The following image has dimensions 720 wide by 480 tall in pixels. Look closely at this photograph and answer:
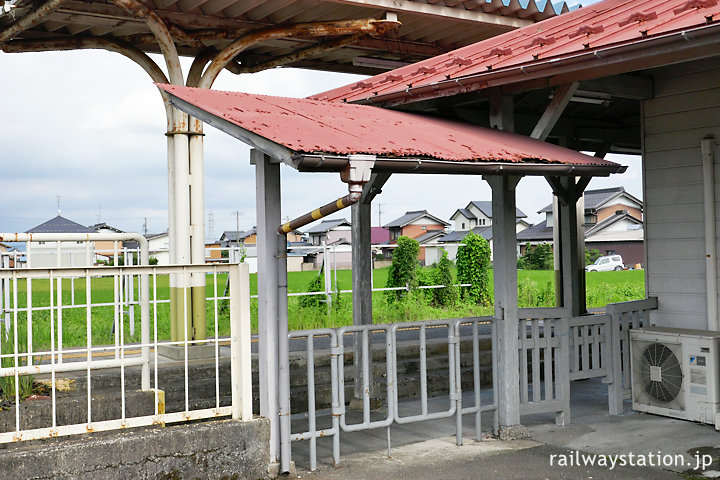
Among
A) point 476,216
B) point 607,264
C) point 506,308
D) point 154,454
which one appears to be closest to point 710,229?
point 506,308

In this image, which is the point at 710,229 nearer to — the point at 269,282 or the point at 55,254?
the point at 269,282

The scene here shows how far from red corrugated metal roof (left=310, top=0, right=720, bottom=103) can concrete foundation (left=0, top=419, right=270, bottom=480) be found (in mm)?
3368

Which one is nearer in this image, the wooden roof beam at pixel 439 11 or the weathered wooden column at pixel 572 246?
the weathered wooden column at pixel 572 246

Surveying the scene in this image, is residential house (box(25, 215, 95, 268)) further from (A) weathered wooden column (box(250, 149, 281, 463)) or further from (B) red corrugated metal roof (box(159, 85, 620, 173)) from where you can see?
(A) weathered wooden column (box(250, 149, 281, 463))

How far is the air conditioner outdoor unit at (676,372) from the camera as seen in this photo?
272 inches

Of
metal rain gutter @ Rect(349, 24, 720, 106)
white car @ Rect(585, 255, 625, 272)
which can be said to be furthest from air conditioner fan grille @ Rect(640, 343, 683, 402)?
white car @ Rect(585, 255, 625, 272)

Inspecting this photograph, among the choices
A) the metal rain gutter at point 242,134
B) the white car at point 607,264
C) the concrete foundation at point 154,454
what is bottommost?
the concrete foundation at point 154,454

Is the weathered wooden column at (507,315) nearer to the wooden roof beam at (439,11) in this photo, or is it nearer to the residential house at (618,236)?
the wooden roof beam at (439,11)

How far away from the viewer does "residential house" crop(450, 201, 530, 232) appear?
69.8 m

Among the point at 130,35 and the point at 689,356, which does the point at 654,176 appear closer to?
the point at 689,356

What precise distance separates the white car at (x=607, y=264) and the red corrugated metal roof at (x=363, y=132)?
46.3m

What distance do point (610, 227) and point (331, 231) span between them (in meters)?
21.3

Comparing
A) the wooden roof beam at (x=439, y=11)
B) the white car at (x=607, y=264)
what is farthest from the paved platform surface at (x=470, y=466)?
the white car at (x=607, y=264)

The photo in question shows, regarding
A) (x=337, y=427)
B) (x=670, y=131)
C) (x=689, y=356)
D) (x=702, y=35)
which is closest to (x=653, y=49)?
(x=702, y=35)
